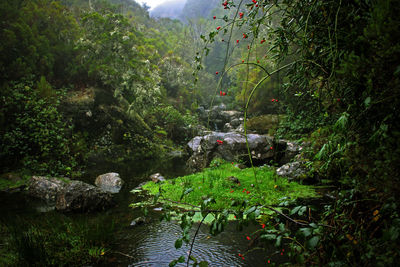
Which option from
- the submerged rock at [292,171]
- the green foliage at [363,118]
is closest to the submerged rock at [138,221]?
the green foliage at [363,118]

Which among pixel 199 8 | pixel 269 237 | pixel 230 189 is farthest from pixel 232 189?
pixel 199 8

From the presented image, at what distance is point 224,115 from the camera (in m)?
23.0

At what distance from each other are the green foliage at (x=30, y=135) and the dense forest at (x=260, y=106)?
4 centimetres

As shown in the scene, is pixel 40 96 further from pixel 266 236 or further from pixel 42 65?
pixel 266 236

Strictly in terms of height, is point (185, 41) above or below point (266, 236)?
above

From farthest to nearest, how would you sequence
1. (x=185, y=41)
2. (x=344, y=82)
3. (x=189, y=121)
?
(x=185, y=41), (x=189, y=121), (x=344, y=82)

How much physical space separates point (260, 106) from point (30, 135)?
47.0 feet

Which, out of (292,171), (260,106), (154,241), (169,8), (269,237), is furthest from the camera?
(169,8)

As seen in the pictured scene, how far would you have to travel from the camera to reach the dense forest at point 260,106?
120 centimetres

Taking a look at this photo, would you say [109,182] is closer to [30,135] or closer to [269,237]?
[30,135]

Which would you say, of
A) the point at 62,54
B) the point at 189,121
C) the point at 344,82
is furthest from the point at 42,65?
the point at 344,82

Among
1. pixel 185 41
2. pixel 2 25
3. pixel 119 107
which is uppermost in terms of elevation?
pixel 185 41

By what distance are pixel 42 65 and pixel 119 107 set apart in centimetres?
442

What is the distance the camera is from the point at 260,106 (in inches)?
704
